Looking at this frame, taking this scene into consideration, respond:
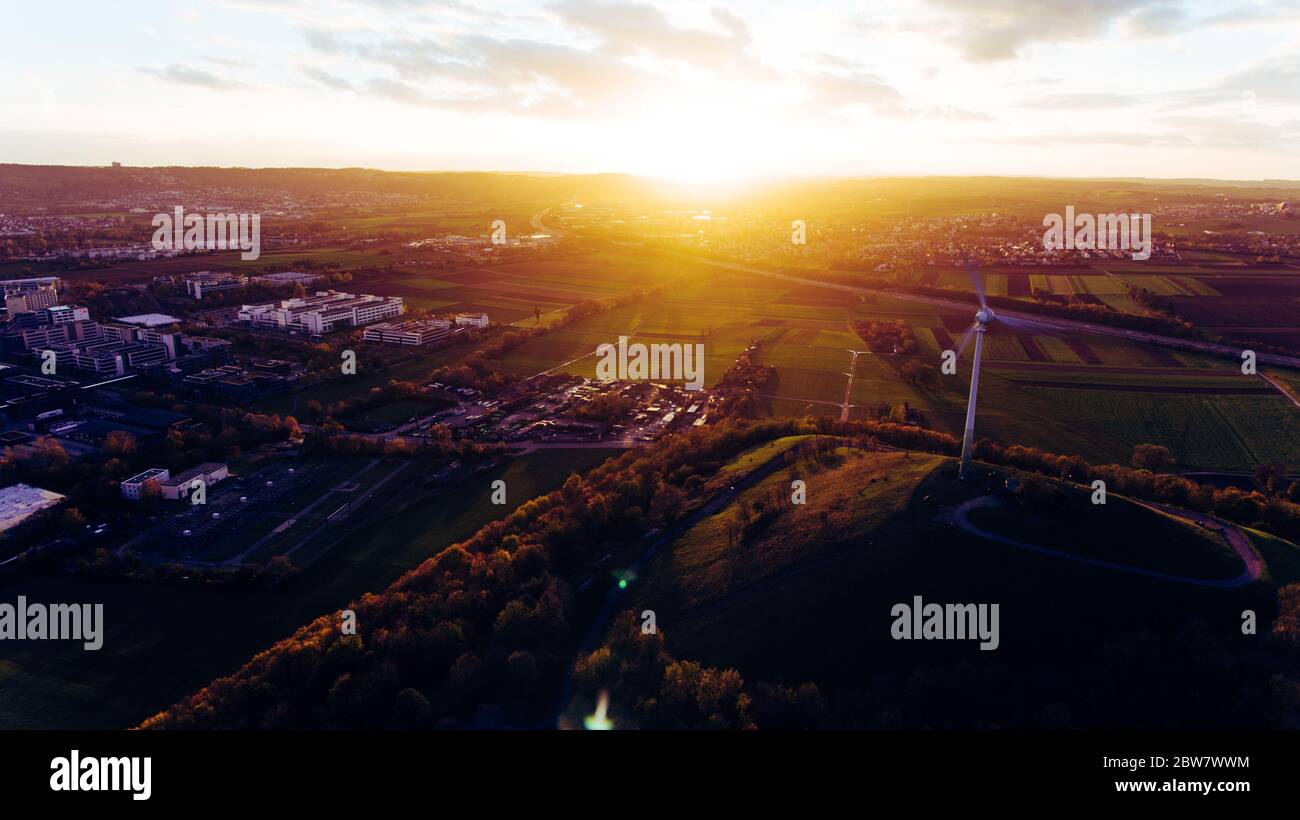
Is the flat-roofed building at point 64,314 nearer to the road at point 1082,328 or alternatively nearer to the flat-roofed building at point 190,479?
the flat-roofed building at point 190,479

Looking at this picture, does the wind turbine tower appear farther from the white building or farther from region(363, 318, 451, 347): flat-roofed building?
the white building

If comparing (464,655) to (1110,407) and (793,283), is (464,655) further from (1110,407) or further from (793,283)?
(793,283)

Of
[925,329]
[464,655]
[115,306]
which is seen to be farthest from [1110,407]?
[115,306]

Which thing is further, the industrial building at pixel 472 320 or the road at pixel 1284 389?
the industrial building at pixel 472 320
